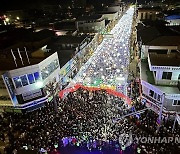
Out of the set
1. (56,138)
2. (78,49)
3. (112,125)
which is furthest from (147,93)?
(78,49)

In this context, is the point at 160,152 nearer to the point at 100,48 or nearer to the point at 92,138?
the point at 92,138

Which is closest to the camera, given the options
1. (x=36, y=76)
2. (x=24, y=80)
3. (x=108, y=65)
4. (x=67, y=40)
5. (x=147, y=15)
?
(x=24, y=80)

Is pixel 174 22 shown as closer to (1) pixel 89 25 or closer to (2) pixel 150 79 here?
(1) pixel 89 25

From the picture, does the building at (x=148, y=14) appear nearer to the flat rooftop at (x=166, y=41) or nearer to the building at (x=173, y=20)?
the building at (x=173, y=20)

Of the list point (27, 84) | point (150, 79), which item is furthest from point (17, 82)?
point (150, 79)

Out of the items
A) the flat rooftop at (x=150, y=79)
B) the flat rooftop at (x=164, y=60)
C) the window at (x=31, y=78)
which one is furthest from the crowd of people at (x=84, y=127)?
the flat rooftop at (x=164, y=60)

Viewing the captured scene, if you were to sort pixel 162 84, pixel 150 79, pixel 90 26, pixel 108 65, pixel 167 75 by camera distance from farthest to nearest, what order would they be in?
1. pixel 90 26
2. pixel 108 65
3. pixel 150 79
4. pixel 162 84
5. pixel 167 75

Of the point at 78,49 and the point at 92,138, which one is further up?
the point at 78,49
